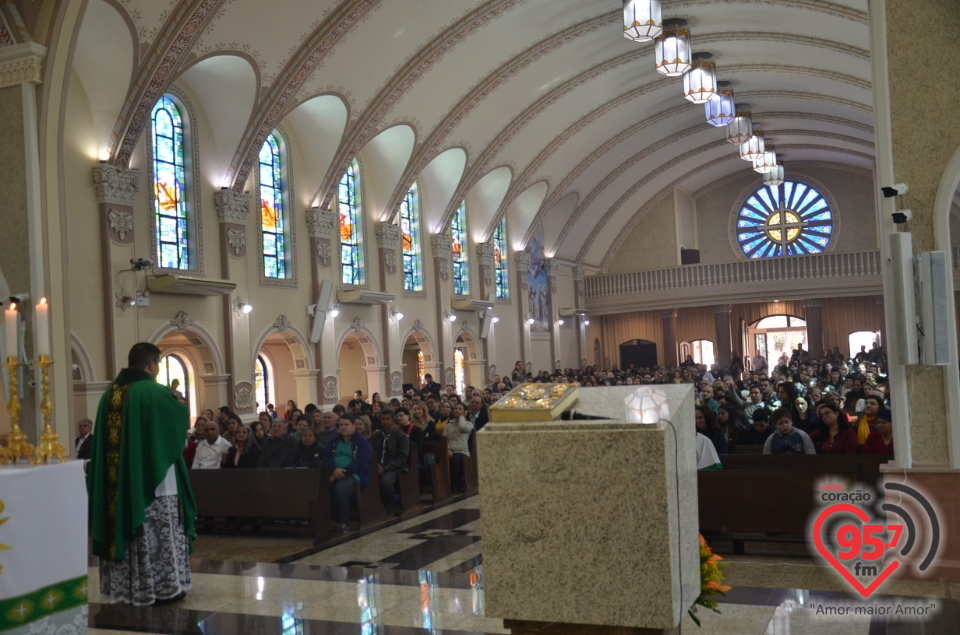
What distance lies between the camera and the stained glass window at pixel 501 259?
81.4ft

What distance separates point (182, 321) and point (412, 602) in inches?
392

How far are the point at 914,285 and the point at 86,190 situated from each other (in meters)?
10.8

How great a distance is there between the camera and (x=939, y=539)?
20.0ft

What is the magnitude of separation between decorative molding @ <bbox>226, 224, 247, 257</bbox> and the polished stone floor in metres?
9.06

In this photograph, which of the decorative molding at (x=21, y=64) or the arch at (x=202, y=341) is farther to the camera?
the arch at (x=202, y=341)

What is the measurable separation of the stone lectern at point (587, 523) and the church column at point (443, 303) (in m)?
17.9

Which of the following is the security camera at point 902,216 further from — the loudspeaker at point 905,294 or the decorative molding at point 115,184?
the decorative molding at point 115,184

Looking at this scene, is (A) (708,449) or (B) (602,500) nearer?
(B) (602,500)

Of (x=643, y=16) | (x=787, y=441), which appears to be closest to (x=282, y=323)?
(x=643, y=16)

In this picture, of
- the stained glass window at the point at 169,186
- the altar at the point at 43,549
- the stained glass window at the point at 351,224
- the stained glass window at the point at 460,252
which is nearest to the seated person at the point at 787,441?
the altar at the point at 43,549

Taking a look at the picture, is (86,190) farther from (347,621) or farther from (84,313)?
(347,621)

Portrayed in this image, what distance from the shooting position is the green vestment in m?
5.21

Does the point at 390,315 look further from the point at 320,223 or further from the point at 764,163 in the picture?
the point at 764,163

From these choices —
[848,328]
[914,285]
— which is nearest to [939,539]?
[914,285]
